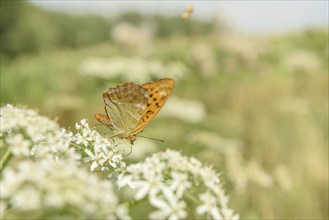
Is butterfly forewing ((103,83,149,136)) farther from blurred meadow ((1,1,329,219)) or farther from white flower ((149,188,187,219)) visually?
white flower ((149,188,187,219))

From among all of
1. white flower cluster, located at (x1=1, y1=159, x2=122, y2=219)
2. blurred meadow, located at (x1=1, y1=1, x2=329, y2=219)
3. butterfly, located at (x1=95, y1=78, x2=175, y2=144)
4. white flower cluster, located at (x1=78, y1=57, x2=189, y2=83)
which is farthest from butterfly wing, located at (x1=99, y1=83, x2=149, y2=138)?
white flower cluster, located at (x1=78, y1=57, x2=189, y2=83)

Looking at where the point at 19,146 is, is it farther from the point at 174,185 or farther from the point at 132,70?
the point at 132,70

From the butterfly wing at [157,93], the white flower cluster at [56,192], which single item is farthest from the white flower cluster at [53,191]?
the butterfly wing at [157,93]

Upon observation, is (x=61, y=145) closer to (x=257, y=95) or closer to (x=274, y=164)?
(x=274, y=164)

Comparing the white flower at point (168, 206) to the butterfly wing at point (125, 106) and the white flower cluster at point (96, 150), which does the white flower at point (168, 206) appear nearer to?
the white flower cluster at point (96, 150)

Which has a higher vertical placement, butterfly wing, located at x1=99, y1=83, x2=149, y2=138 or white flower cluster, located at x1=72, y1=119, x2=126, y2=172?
butterfly wing, located at x1=99, y1=83, x2=149, y2=138

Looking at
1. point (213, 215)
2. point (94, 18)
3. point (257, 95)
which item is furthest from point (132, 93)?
point (94, 18)

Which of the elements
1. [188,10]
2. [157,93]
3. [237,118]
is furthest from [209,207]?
[237,118]
